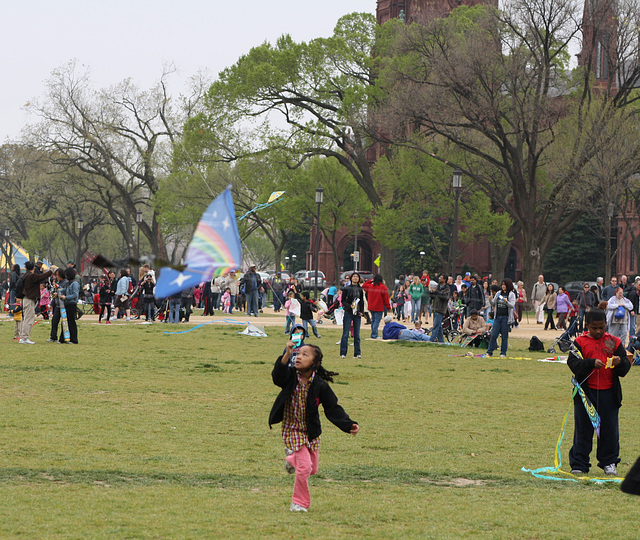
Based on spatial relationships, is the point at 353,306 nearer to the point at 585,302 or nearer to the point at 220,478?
the point at 585,302

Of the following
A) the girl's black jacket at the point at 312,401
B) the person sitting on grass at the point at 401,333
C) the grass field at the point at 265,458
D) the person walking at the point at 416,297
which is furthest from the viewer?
the person walking at the point at 416,297

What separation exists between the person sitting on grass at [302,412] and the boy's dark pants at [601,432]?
118 inches

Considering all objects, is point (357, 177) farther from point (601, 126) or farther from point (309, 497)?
point (309, 497)

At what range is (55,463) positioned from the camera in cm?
859

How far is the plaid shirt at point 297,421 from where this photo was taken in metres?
7.15

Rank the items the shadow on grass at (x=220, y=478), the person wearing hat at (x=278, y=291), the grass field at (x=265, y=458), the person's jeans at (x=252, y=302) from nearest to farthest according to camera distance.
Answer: the grass field at (x=265, y=458) → the shadow on grass at (x=220, y=478) → the person's jeans at (x=252, y=302) → the person wearing hat at (x=278, y=291)

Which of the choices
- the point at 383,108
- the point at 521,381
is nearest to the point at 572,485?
the point at 521,381

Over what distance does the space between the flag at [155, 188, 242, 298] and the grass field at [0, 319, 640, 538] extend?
78.6 inches

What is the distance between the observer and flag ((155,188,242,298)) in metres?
5.33

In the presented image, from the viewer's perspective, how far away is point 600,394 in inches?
357

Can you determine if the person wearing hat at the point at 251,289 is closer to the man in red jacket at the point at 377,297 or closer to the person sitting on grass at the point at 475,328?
the man in red jacket at the point at 377,297

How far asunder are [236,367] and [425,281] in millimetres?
19320

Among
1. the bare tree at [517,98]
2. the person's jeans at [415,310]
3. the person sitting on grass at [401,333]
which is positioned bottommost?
the person sitting on grass at [401,333]

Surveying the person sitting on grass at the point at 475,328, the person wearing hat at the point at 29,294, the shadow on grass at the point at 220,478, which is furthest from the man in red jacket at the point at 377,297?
the shadow on grass at the point at 220,478
